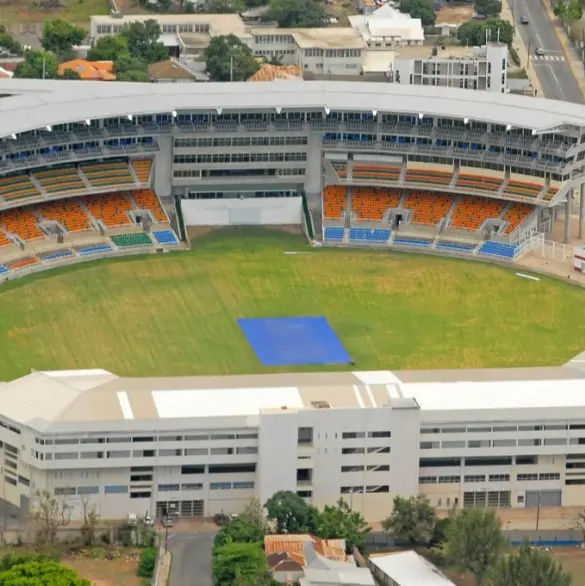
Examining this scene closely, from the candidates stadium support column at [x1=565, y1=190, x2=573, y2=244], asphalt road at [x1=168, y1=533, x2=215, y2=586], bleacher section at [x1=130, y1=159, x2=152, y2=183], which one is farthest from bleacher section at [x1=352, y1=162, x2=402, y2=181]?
asphalt road at [x1=168, y1=533, x2=215, y2=586]

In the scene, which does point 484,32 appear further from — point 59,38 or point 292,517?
A: point 292,517

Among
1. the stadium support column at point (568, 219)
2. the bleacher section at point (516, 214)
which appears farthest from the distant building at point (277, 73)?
the stadium support column at point (568, 219)

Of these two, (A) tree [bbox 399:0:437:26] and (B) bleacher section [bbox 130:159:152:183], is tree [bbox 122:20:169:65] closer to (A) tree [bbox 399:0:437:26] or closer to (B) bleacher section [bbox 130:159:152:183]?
(A) tree [bbox 399:0:437:26]

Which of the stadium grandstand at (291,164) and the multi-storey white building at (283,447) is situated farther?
the stadium grandstand at (291,164)

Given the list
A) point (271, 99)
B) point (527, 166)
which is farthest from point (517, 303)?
point (271, 99)

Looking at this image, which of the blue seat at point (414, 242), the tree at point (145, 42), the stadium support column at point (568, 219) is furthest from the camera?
the tree at point (145, 42)

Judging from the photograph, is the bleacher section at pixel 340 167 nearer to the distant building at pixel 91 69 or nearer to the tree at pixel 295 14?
the distant building at pixel 91 69

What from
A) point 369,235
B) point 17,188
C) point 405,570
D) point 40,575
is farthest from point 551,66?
point 40,575
